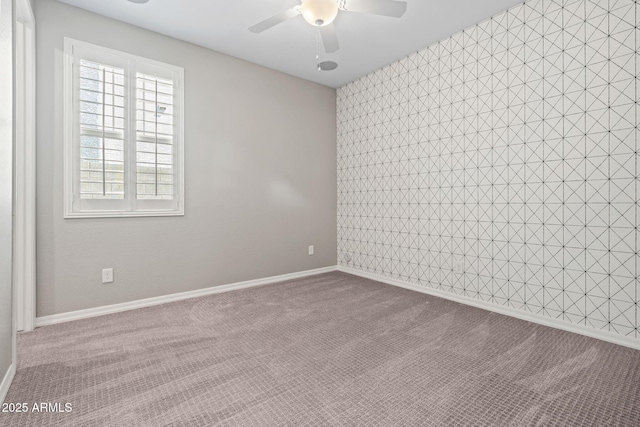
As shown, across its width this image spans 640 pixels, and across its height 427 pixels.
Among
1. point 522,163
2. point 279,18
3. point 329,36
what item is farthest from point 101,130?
point 522,163

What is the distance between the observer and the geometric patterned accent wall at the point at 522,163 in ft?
6.64

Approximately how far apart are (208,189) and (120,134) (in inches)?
35.1

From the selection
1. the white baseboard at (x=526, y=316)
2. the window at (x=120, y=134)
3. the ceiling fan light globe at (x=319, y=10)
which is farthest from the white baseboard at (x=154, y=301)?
the ceiling fan light globe at (x=319, y=10)

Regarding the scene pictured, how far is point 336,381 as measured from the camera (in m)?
1.59

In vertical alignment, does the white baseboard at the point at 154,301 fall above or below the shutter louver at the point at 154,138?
below

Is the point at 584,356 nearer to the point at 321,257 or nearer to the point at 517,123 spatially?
the point at 517,123

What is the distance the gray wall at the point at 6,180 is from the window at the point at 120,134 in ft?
2.65

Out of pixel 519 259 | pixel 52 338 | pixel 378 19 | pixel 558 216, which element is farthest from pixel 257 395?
pixel 378 19

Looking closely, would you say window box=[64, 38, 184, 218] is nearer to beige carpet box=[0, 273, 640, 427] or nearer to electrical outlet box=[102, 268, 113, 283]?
electrical outlet box=[102, 268, 113, 283]

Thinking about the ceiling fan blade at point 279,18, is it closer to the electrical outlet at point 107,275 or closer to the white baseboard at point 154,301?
the electrical outlet at point 107,275

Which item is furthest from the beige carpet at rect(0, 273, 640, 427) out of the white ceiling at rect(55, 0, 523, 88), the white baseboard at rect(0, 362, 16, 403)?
the white ceiling at rect(55, 0, 523, 88)

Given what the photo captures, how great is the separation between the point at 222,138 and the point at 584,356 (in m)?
3.46

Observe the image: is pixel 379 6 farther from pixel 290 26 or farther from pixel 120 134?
pixel 120 134

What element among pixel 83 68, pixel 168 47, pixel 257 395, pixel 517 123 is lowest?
pixel 257 395
